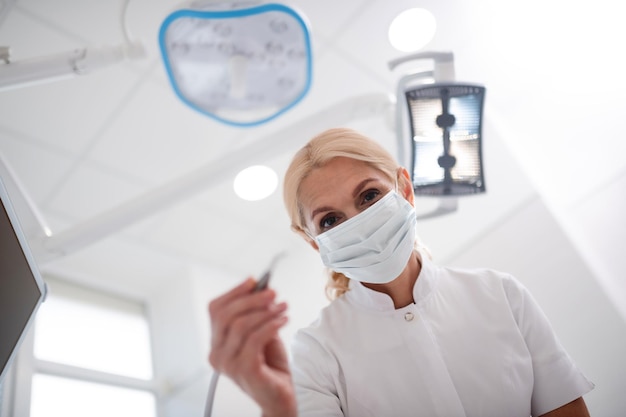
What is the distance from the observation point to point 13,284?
3.37 feet

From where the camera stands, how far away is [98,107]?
7.45ft

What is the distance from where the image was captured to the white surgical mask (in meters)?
1.15

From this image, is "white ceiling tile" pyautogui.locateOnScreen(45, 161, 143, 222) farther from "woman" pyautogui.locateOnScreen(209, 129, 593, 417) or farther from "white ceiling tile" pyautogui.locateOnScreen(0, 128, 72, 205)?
"woman" pyautogui.locateOnScreen(209, 129, 593, 417)

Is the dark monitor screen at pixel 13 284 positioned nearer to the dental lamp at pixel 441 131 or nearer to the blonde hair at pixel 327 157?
the blonde hair at pixel 327 157

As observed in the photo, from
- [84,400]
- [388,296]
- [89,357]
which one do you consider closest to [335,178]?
[388,296]

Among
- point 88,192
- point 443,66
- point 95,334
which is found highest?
point 88,192

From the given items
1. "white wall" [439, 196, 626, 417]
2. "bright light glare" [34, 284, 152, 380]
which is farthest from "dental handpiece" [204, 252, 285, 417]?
"bright light glare" [34, 284, 152, 380]

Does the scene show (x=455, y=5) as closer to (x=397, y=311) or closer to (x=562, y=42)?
(x=562, y=42)

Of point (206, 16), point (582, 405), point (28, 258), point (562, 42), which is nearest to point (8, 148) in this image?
point (28, 258)

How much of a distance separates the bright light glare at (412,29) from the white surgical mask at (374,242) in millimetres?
1288

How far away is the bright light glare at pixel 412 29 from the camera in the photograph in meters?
2.15

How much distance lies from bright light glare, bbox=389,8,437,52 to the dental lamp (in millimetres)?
819

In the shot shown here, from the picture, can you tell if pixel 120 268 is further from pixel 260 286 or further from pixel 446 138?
pixel 260 286

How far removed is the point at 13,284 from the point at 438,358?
1000mm
